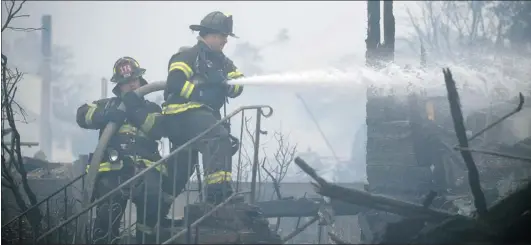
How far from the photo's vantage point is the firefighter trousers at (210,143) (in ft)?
22.6

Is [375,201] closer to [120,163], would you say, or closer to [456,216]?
[456,216]

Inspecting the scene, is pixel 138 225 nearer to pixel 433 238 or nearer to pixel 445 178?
pixel 433 238

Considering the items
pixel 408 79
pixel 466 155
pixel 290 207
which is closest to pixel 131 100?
pixel 290 207

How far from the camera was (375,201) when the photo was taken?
6297 millimetres

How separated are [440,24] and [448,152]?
2767cm

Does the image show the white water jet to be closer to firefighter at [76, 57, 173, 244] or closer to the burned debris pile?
firefighter at [76, 57, 173, 244]

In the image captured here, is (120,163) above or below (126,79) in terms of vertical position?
below

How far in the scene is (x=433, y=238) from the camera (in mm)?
5824

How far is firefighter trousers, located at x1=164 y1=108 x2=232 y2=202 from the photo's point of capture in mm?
6895

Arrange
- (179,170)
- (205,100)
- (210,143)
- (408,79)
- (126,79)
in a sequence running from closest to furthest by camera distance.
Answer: (210,143) < (205,100) < (179,170) < (126,79) < (408,79)

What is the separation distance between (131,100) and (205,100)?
1.10 m

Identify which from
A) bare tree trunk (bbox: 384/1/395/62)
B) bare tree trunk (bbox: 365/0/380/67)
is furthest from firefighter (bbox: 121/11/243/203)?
bare tree trunk (bbox: 384/1/395/62)

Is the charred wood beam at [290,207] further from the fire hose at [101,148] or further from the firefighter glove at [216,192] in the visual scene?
the fire hose at [101,148]

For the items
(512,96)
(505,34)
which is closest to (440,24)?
(505,34)
